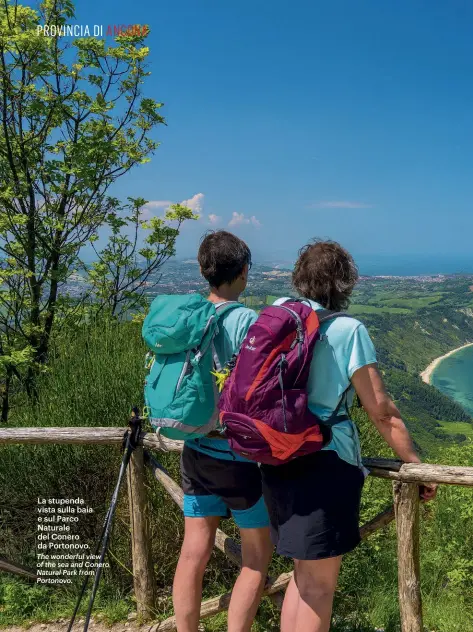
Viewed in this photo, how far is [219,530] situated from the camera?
2.58 metres

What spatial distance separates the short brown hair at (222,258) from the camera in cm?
189

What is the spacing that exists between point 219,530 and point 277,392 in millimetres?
1420

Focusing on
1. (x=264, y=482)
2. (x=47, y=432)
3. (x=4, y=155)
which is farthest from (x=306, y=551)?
(x=4, y=155)

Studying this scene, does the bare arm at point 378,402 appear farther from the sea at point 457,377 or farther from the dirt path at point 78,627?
the sea at point 457,377

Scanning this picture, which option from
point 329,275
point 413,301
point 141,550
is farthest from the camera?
point 413,301

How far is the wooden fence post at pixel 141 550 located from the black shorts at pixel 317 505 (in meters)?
1.38

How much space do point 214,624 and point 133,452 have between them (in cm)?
102

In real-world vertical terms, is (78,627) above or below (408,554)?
below

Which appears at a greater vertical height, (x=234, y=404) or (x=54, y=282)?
(x=54, y=282)

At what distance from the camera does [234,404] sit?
155 cm

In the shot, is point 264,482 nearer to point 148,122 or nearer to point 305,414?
point 305,414

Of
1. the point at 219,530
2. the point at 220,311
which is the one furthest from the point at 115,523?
the point at 220,311

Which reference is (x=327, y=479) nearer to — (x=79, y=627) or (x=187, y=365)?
(x=187, y=365)

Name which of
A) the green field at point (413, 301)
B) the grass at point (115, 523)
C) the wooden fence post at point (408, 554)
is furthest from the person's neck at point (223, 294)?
the green field at point (413, 301)
